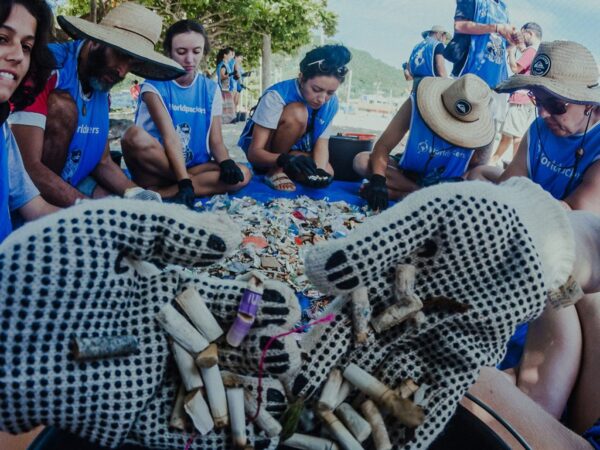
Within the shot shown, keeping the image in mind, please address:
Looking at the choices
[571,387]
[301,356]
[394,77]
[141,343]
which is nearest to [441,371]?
[301,356]

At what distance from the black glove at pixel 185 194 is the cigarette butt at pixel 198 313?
2.07 m

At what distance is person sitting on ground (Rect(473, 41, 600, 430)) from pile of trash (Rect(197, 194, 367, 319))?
826 mm

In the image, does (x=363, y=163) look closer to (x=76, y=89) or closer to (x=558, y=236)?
(x=76, y=89)

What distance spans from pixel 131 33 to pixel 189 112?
0.95 metres

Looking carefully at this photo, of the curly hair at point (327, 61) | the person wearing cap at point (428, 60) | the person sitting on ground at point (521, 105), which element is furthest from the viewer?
the person sitting on ground at point (521, 105)

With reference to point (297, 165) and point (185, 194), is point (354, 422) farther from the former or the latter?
point (297, 165)

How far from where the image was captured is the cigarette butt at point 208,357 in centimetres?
77

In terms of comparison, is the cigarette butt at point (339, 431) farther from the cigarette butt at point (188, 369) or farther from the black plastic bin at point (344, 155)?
the black plastic bin at point (344, 155)

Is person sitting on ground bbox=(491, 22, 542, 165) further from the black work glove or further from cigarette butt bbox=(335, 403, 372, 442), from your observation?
cigarette butt bbox=(335, 403, 372, 442)

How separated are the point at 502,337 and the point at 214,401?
601 millimetres

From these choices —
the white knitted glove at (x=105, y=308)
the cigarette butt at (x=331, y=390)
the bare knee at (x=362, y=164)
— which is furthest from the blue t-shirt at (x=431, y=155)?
the white knitted glove at (x=105, y=308)

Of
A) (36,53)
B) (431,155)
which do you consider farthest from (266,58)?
(36,53)

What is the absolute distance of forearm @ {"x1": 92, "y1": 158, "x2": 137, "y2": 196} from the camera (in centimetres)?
261

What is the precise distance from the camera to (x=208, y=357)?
77 cm
